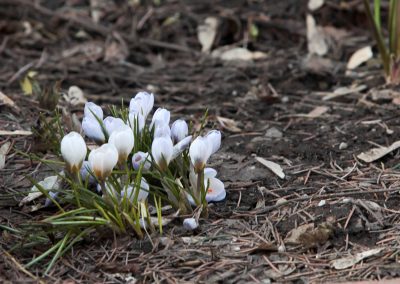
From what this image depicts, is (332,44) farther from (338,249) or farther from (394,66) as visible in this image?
(338,249)

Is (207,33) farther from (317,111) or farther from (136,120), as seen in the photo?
(136,120)

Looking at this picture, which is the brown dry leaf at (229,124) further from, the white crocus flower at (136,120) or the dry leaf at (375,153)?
the white crocus flower at (136,120)

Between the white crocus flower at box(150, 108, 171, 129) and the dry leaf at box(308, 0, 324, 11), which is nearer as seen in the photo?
the white crocus flower at box(150, 108, 171, 129)

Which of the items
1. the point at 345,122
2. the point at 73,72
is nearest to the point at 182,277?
the point at 345,122

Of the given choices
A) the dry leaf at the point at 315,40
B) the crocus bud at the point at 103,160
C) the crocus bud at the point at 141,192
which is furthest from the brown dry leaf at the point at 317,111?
the crocus bud at the point at 103,160

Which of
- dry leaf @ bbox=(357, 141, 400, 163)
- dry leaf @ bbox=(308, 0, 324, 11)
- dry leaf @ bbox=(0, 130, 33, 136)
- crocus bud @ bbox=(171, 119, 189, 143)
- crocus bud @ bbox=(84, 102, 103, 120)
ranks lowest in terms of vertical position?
dry leaf @ bbox=(308, 0, 324, 11)

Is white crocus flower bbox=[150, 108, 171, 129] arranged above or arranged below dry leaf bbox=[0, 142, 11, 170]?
above

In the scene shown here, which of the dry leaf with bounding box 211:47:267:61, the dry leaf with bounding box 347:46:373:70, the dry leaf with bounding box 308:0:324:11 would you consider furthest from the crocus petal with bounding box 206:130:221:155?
the dry leaf with bounding box 308:0:324:11

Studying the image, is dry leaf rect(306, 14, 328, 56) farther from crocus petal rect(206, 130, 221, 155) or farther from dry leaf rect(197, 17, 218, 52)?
crocus petal rect(206, 130, 221, 155)
